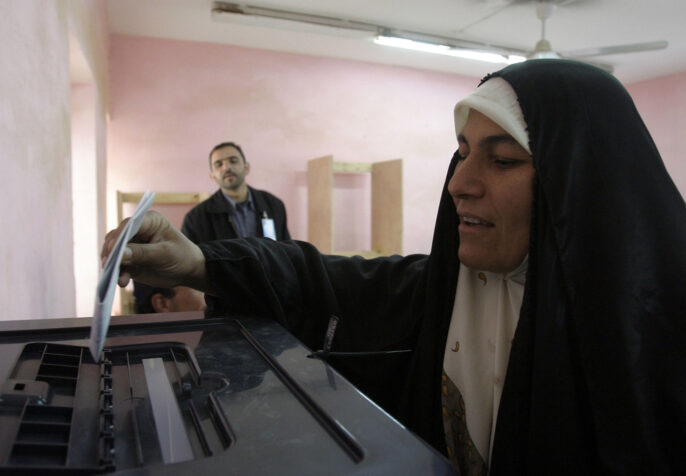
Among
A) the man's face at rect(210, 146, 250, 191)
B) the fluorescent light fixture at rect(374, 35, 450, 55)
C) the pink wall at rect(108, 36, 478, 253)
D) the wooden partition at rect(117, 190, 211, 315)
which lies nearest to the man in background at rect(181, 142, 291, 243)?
the man's face at rect(210, 146, 250, 191)

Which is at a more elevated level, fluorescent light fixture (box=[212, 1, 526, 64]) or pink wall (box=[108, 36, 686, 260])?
fluorescent light fixture (box=[212, 1, 526, 64])

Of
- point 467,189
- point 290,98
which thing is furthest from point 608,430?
point 290,98

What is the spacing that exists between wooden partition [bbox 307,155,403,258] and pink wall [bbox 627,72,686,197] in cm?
336

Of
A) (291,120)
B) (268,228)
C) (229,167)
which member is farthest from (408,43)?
(268,228)

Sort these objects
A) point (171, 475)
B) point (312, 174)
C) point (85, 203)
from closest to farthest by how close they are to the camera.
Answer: point (171, 475) < point (85, 203) < point (312, 174)

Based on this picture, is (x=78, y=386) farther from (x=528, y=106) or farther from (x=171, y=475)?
(x=528, y=106)

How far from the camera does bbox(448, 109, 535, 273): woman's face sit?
803 millimetres

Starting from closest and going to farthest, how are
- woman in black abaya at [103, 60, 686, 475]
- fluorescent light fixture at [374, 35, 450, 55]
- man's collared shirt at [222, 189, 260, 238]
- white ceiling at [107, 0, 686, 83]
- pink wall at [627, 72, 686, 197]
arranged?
1. woman in black abaya at [103, 60, 686, 475]
2. man's collared shirt at [222, 189, 260, 238]
3. white ceiling at [107, 0, 686, 83]
4. fluorescent light fixture at [374, 35, 450, 55]
5. pink wall at [627, 72, 686, 197]

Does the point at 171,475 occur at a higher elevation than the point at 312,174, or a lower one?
lower

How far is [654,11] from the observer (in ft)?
12.6

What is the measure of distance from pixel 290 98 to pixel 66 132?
340 centimetres

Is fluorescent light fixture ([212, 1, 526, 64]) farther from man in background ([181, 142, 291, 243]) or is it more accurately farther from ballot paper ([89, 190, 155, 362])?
ballot paper ([89, 190, 155, 362])

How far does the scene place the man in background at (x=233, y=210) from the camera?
3.24m

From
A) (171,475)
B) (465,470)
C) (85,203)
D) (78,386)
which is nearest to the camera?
→ (171,475)
